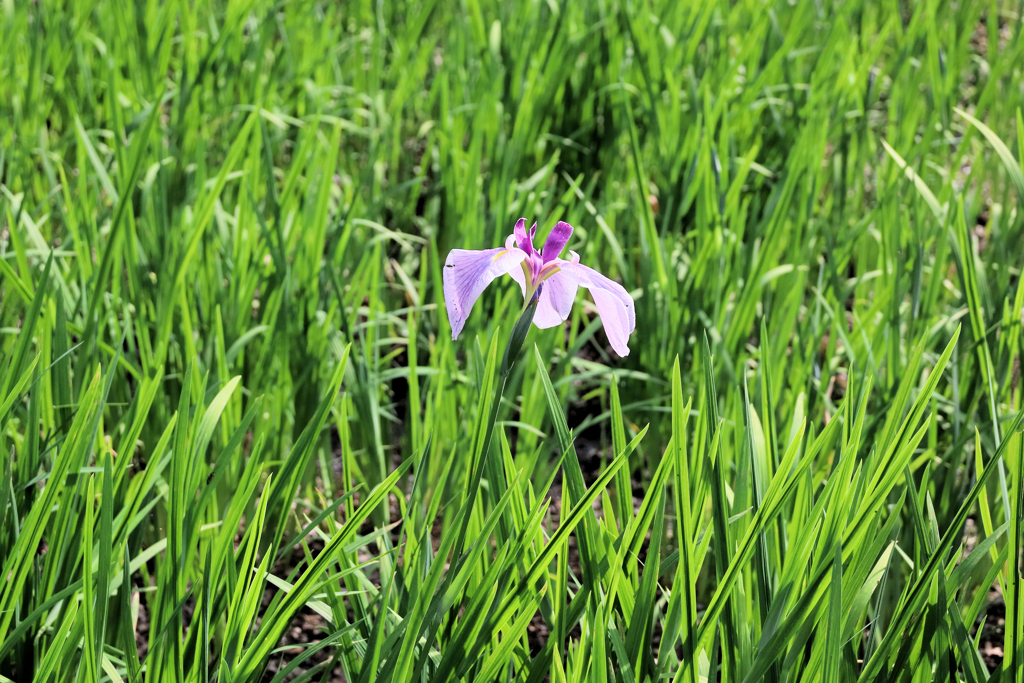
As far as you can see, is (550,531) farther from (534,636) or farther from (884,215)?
(884,215)

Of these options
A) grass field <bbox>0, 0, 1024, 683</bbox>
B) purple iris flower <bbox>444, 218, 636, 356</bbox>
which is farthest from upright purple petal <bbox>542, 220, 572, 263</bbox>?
grass field <bbox>0, 0, 1024, 683</bbox>

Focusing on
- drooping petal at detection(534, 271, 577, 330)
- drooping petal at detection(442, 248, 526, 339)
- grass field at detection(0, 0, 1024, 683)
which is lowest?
grass field at detection(0, 0, 1024, 683)

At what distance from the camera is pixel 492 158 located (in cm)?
190

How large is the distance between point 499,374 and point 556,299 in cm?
9

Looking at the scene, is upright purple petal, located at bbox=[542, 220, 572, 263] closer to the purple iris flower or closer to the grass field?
the purple iris flower

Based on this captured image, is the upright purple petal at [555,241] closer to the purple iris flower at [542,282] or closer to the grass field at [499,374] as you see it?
the purple iris flower at [542,282]

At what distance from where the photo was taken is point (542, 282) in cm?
66

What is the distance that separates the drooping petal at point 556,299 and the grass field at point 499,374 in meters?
0.06

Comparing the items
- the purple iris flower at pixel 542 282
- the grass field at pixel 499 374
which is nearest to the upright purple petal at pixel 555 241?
the purple iris flower at pixel 542 282

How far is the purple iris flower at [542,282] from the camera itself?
1.95 ft

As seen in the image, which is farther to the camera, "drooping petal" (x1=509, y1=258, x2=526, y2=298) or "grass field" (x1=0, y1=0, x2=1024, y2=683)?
"grass field" (x1=0, y1=0, x2=1024, y2=683)

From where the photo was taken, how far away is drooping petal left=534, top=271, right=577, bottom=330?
2.11 ft

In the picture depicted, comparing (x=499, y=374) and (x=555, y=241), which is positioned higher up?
(x=555, y=241)

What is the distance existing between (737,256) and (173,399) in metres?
1.04
